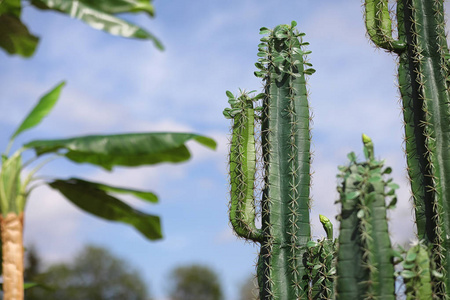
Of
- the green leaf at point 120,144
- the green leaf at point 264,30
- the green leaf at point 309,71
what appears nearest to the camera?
the green leaf at point 120,144

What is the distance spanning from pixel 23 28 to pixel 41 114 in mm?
2298

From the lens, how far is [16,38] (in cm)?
621

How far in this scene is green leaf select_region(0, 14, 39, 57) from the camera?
5926 millimetres

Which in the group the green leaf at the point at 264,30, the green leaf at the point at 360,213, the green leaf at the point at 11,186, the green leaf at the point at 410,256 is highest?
the green leaf at the point at 264,30

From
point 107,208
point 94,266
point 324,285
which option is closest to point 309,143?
point 324,285

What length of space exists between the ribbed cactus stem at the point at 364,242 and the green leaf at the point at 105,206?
1442 millimetres

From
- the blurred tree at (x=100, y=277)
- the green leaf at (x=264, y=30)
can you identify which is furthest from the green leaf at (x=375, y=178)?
the blurred tree at (x=100, y=277)

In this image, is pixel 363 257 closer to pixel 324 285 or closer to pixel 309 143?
pixel 324 285

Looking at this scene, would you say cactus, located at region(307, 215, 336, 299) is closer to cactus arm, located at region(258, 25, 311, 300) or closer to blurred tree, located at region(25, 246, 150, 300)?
cactus arm, located at region(258, 25, 311, 300)

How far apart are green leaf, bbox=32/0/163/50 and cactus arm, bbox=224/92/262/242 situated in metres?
1.72

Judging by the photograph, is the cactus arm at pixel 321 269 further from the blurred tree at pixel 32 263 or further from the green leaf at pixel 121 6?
the blurred tree at pixel 32 263

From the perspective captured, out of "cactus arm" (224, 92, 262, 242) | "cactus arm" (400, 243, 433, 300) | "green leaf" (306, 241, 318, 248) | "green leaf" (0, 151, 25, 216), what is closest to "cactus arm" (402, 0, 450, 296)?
"cactus arm" (400, 243, 433, 300)

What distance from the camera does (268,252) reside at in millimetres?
5129

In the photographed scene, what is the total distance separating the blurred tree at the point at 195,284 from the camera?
3191 centimetres
